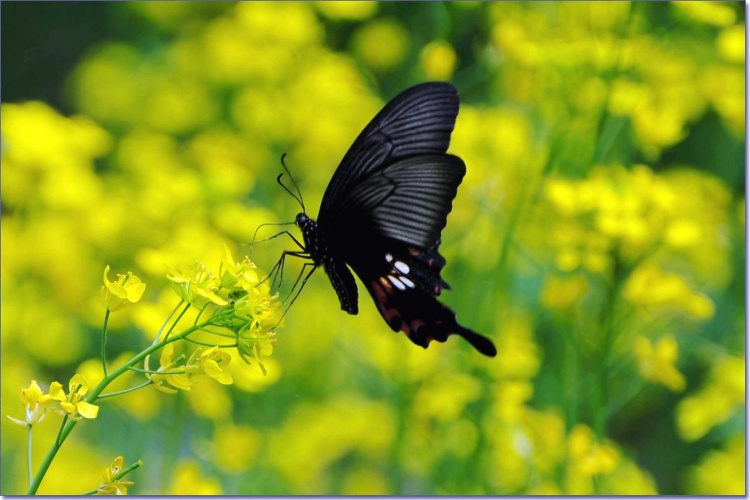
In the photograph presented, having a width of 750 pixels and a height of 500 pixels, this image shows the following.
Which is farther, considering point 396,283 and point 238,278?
point 396,283

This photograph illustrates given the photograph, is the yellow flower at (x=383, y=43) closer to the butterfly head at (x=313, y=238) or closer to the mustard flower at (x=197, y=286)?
the butterfly head at (x=313, y=238)

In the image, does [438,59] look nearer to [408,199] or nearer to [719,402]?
[408,199]

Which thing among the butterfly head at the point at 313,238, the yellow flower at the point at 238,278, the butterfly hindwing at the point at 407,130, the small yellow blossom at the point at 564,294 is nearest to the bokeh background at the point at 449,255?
the small yellow blossom at the point at 564,294

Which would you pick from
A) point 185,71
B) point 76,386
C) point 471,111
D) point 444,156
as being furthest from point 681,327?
point 76,386

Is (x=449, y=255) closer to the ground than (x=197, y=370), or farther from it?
closer to the ground

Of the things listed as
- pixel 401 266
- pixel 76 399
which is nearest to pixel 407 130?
pixel 401 266
